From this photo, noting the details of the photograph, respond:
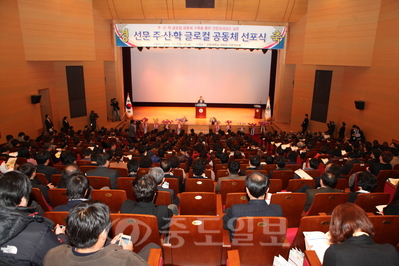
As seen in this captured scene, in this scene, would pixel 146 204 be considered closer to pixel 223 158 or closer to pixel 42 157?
pixel 42 157

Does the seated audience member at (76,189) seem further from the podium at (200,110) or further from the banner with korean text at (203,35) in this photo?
the podium at (200,110)

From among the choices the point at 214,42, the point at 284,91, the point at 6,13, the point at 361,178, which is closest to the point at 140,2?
the point at 214,42

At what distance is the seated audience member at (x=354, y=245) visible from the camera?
171 centimetres

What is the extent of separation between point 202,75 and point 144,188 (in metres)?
14.9

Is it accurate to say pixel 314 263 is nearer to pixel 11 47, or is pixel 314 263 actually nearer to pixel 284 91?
pixel 11 47

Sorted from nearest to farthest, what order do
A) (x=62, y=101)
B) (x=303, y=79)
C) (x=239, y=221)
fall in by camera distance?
(x=239, y=221) < (x=62, y=101) < (x=303, y=79)

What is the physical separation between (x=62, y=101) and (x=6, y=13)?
14.0ft

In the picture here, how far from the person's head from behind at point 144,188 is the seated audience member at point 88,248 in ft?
3.07

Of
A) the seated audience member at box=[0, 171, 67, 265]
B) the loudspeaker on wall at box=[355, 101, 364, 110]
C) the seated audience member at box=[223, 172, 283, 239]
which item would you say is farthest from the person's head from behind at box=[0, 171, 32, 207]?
the loudspeaker on wall at box=[355, 101, 364, 110]

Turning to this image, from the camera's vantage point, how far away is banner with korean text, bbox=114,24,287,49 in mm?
12828

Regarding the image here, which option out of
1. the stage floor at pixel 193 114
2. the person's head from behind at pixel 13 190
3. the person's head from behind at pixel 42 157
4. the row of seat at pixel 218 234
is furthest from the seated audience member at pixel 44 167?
the stage floor at pixel 193 114

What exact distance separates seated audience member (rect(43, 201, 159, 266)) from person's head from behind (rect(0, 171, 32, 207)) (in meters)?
0.70

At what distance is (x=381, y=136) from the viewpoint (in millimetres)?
9672

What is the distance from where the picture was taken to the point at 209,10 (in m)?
12.6
